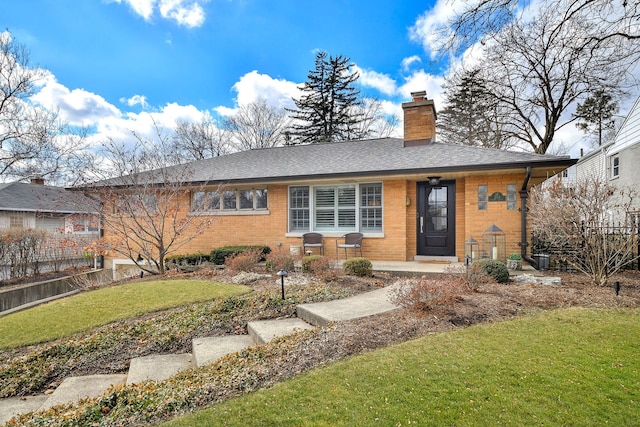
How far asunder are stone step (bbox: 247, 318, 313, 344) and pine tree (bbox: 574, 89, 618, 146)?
1742 centimetres

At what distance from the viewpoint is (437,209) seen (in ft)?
32.1

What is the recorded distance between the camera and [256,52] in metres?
17.1

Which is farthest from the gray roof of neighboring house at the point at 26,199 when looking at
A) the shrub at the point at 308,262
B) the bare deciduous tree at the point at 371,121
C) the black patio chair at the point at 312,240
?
the bare deciduous tree at the point at 371,121

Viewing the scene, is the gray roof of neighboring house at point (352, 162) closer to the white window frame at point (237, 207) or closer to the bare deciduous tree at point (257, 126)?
the white window frame at point (237, 207)

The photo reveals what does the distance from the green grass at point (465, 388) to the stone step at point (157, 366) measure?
1.43 meters

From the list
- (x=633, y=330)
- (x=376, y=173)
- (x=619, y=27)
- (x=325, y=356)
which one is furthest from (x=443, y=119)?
(x=325, y=356)

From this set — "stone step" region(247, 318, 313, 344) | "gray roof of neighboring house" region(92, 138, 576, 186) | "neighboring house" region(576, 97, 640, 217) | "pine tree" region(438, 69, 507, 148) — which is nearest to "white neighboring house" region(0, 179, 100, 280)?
"gray roof of neighboring house" region(92, 138, 576, 186)

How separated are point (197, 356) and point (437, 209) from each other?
778 cm

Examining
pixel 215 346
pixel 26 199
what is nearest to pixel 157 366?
pixel 215 346

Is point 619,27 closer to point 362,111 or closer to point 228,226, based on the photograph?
point 228,226

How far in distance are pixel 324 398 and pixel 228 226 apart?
9.39m

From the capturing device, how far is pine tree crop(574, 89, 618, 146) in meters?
15.7

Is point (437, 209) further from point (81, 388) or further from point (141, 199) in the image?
point (81, 388)

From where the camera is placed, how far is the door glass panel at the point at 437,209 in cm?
971
